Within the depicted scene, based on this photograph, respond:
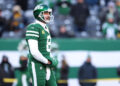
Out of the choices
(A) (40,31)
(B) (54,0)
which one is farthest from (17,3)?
(A) (40,31)

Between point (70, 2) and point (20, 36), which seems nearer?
point (20, 36)

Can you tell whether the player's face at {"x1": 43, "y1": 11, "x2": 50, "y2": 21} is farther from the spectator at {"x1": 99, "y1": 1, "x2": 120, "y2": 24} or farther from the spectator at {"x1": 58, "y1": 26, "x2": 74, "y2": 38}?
the spectator at {"x1": 99, "y1": 1, "x2": 120, "y2": 24}

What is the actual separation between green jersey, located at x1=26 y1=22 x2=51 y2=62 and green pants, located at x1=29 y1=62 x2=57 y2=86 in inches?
4.8

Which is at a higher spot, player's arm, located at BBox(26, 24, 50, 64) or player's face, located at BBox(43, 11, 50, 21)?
player's face, located at BBox(43, 11, 50, 21)

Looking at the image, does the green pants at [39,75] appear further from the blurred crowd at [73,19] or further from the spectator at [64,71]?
the blurred crowd at [73,19]

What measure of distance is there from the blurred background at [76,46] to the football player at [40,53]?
12.4 feet

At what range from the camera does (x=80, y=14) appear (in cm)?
1265

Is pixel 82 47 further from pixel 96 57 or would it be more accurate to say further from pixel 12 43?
pixel 12 43

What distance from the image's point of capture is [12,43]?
11.6 meters

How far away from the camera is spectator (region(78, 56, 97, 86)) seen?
37.3 feet

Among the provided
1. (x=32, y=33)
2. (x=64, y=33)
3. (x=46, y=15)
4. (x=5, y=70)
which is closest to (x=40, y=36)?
(x=32, y=33)

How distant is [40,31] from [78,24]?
5.95 m

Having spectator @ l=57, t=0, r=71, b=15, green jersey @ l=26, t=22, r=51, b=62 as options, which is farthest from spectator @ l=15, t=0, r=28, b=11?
green jersey @ l=26, t=22, r=51, b=62

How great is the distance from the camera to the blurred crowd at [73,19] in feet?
39.8
